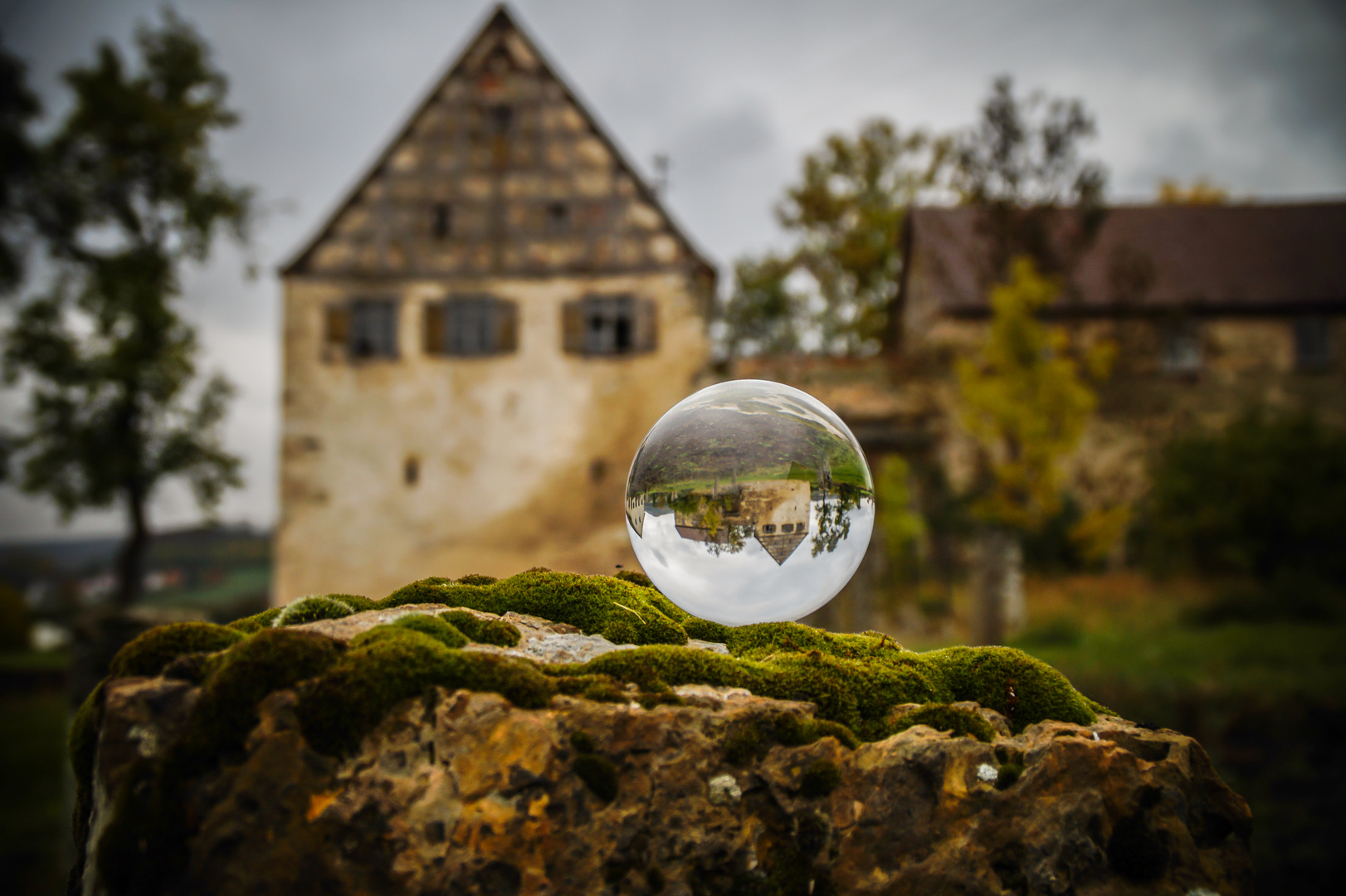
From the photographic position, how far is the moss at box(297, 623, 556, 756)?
258 centimetres

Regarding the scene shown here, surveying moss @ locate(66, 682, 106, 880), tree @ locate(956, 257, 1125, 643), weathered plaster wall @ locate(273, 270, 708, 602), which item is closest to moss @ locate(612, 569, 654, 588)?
moss @ locate(66, 682, 106, 880)

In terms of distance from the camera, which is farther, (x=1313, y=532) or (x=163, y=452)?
(x=163, y=452)

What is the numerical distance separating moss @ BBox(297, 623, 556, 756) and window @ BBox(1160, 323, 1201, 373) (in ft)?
73.1

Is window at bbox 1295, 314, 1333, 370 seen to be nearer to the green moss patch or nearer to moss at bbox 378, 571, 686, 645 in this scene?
the green moss patch

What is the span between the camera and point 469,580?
3.98 metres

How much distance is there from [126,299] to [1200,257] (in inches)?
1028

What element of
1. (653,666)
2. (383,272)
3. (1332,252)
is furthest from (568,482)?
(1332,252)

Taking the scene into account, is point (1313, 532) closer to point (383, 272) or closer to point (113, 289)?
point (383, 272)

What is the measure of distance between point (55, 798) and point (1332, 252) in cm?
3159

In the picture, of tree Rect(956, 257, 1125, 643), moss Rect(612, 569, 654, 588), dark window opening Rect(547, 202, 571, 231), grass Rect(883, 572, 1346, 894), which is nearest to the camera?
moss Rect(612, 569, 654, 588)

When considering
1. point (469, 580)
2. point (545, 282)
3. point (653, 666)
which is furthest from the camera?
point (545, 282)

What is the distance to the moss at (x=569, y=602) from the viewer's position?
3.53 m

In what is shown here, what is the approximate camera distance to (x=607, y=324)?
1872 centimetres

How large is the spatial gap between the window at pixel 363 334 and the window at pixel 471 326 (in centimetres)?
83
